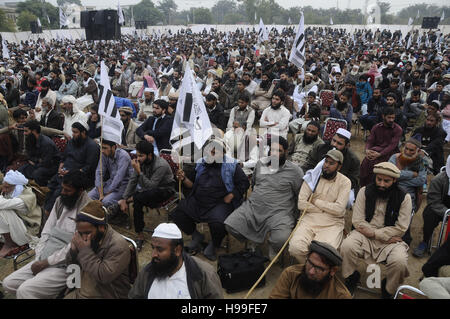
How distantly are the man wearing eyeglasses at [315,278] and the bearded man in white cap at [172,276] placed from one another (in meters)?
0.56

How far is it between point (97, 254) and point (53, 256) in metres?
0.62

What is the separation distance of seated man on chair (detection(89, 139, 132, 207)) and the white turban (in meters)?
0.92

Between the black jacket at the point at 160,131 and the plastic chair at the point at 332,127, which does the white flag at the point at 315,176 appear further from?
the black jacket at the point at 160,131

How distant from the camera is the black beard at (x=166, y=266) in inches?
102

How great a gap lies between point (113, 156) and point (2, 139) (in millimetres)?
2483

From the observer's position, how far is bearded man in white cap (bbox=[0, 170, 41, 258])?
3.85 meters

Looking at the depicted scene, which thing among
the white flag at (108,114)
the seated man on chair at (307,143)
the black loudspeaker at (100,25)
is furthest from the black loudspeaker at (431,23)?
the white flag at (108,114)

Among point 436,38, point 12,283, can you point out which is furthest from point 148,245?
point 436,38

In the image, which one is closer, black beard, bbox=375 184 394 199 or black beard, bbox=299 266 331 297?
black beard, bbox=299 266 331 297

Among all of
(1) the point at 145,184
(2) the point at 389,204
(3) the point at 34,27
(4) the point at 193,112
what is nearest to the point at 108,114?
(1) the point at 145,184

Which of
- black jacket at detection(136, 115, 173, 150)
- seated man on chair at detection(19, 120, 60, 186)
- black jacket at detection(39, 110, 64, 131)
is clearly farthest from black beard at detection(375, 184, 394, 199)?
black jacket at detection(39, 110, 64, 131)

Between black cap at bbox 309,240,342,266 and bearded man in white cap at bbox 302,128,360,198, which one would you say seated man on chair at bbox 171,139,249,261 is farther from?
black cap at bbox 309,240,342,266
